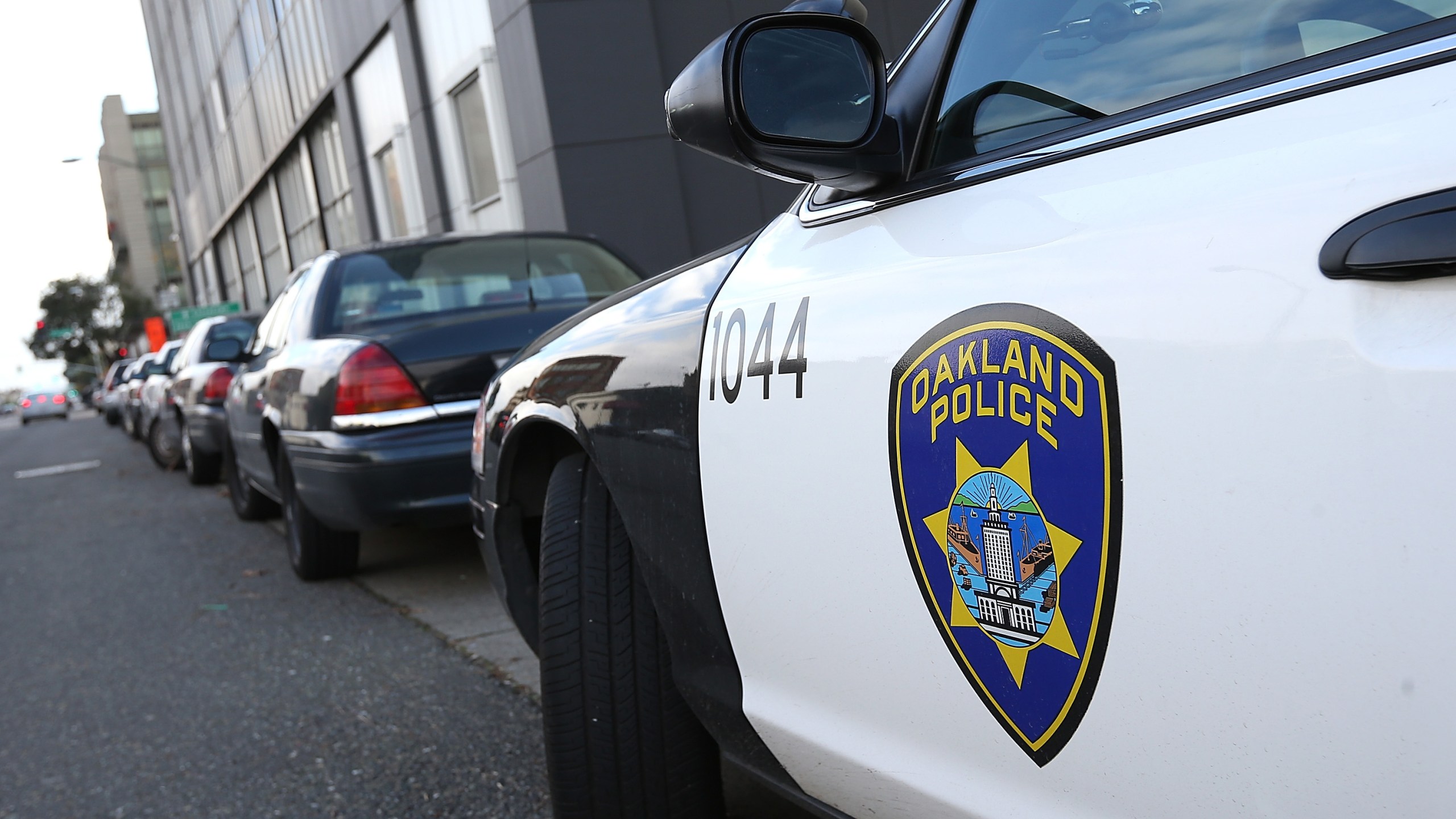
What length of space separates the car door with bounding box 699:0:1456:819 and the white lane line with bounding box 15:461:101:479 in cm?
1613

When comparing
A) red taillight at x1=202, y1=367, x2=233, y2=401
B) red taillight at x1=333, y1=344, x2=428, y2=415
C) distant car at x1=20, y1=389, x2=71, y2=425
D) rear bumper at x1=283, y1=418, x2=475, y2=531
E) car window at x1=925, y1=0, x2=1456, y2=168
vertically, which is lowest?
rear bumper at x1=283, y1=418, x2=475, y2=531

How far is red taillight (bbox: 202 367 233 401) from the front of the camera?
9.33 m

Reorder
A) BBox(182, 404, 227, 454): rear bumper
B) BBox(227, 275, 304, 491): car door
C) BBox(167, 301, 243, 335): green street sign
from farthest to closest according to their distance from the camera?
BBox(167, 301, 243, 335): green street sign
BBox(182, 404, 227, 454): rear bumper
BBox(227, 275, 304, 491): car door

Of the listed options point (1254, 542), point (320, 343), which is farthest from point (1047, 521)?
point (320, 343)

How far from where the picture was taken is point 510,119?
41.7ft

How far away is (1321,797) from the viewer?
1045mm

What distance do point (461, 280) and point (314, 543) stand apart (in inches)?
56.9

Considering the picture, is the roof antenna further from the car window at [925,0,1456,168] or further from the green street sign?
the green street sign

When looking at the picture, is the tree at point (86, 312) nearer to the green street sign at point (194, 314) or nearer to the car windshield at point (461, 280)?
the green street sign at point (194, 314)

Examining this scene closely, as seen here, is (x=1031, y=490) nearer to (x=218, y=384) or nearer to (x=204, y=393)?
(x=218, y=384)

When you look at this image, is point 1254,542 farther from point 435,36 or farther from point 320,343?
point 435,36

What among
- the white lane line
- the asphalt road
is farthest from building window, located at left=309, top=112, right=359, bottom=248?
the asphalt road

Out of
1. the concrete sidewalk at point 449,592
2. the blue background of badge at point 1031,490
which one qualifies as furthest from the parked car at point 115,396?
the blue background of badge at point 1031,490

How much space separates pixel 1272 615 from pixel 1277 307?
28 cm
